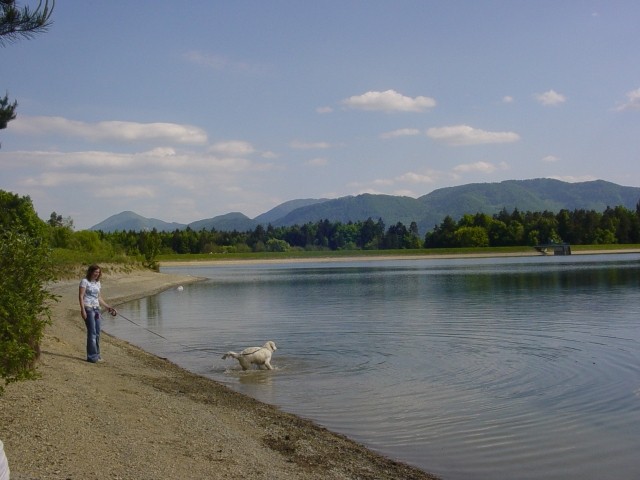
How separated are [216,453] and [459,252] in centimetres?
15028

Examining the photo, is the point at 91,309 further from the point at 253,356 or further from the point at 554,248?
the point at 554,248

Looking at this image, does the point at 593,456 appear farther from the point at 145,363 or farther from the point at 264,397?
the point at 145,363

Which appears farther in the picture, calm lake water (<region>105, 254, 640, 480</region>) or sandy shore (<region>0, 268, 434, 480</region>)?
calm lake water (<region>105, 254, 640, 480</region>)

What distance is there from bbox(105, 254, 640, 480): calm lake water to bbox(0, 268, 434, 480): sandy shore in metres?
1.16


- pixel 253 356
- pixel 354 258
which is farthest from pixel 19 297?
pixel 354 258

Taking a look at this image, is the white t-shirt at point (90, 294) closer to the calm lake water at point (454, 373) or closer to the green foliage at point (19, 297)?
the green foliage at point (19, 297)

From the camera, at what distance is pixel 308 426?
12289mm

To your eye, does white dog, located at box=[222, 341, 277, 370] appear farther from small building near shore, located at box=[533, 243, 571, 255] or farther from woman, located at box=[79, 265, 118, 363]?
small building near shore, located at box=[533, 243, 571, 255]

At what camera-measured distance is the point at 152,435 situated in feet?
31.5

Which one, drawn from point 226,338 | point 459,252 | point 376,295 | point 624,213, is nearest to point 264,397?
point 226,338

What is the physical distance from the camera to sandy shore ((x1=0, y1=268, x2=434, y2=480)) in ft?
26.1

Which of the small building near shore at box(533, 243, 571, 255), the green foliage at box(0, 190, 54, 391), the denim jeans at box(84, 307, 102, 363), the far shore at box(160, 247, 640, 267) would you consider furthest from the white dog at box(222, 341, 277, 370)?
the small building near shore at box(533, 243, 571, 255)

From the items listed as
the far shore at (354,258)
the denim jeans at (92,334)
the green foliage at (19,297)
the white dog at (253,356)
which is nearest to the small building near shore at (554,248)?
the far shore at (354,258)

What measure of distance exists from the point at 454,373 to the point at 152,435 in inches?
394
